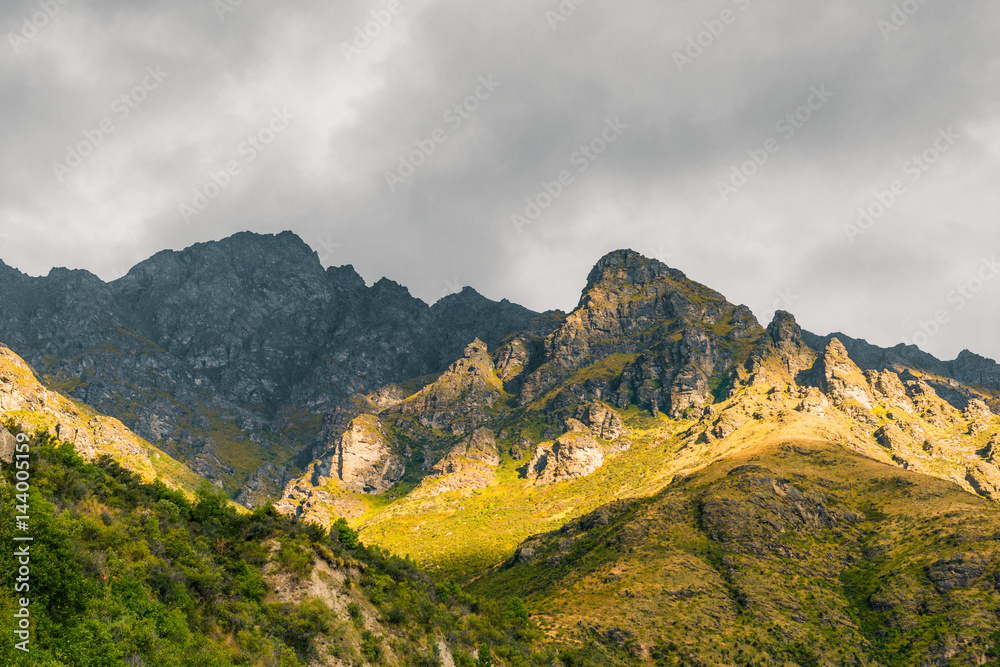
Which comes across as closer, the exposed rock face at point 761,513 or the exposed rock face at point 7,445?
the exposed rock face at point 7,445

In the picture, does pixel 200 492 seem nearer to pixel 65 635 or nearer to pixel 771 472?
pixel 65 635

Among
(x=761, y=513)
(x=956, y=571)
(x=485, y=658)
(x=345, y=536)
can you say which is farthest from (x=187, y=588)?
(x=956, y=571)

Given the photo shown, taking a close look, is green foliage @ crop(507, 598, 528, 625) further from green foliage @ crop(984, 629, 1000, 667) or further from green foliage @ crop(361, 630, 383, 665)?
green foliage @ crop(984, 629, 1000, 667)

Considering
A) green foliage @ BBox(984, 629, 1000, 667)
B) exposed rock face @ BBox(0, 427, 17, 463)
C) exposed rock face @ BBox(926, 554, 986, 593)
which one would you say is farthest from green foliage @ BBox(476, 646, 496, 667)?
exposed rock face @ BBox(926, 554, 986, 593)

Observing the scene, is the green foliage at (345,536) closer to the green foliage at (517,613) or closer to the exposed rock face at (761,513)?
the green foliage at (517,613)

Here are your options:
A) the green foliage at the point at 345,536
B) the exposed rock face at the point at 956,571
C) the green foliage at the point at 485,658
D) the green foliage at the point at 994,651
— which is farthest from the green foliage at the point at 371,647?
the exposed rock face at the point at 956,571

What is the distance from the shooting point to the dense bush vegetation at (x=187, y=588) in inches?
1261

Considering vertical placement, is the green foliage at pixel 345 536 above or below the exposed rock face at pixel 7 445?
below

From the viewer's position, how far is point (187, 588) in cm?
4331

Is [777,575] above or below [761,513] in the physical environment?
below

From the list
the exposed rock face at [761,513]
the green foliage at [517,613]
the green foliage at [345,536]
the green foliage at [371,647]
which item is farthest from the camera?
the exposed rock face at [761,513]

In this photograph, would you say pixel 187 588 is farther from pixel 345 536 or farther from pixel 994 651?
pixel 994 651

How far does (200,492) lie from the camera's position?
196 feet

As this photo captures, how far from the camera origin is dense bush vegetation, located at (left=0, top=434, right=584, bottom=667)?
32.0 metres
